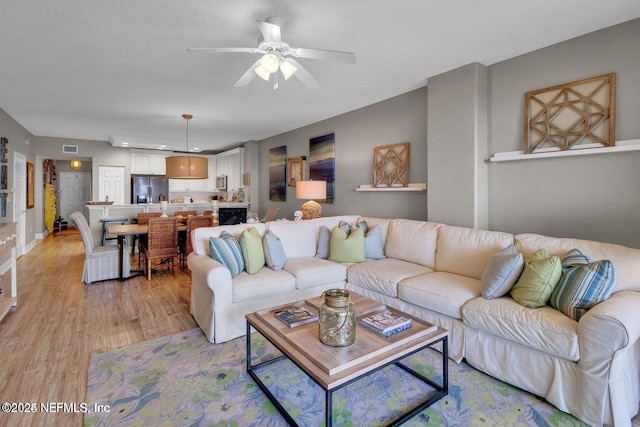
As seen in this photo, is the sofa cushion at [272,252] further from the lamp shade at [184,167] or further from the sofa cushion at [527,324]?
the lamp shade at [184,167]

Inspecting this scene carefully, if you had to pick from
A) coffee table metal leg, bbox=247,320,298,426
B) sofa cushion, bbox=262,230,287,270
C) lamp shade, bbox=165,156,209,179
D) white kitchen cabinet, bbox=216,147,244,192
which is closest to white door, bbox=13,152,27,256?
lamp shade, bbox=165,156,209,179

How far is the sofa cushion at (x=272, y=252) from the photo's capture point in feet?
10.1

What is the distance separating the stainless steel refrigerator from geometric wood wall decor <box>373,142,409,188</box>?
6.48 metres

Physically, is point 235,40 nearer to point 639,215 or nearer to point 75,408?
point 75,408

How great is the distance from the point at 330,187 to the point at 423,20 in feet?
10.7

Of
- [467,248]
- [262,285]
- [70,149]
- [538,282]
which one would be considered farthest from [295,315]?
[70,149]

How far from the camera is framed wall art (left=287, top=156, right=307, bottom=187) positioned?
6071 mm

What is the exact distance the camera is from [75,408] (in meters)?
1.82

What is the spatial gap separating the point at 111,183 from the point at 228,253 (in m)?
6.83

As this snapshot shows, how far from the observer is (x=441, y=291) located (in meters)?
2.41

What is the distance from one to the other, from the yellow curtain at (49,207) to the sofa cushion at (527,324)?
1091 cm

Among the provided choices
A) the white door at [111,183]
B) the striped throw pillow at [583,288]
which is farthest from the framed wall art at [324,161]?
the white door at [111,183]

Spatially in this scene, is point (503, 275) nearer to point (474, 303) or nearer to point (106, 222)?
point (474, 303)

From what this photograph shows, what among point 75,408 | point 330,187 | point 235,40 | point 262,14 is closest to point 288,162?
point 330,187
